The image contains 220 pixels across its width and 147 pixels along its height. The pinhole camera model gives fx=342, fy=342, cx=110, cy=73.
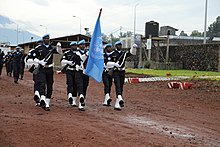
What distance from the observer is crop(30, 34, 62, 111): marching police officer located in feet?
31.0

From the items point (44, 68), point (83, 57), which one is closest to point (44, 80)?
point (44, 68)

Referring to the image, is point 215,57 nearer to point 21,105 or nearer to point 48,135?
point 21,105

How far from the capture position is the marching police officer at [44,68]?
9.45 meters

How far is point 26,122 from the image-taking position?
7.36 meters

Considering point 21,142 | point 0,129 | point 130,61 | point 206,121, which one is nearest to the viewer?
point 21,142

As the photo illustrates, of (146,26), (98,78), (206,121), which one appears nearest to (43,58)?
(98,78)

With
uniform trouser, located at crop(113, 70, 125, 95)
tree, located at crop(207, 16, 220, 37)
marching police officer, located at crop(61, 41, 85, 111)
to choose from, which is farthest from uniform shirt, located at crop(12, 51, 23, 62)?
tree, located at crop(207, 16, 220, 37)

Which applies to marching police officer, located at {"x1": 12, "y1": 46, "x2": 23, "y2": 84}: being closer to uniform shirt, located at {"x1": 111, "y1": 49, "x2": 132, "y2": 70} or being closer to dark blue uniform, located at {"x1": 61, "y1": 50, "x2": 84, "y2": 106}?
dark blue uniform, located at {"x1": 61, "y1": 50, "x2": 84, "y2": 106}

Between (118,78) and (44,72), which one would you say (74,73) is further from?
(118,78)

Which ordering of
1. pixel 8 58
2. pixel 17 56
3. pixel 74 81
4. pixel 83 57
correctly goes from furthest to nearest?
pixel 8 58 → pixel 17 56 → pixel 74 81 → pixel 83 57

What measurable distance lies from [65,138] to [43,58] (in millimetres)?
4005

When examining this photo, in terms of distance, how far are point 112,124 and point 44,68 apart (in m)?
3.04

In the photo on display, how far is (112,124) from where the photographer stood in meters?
7.53

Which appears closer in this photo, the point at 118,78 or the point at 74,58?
the point at 74,58
